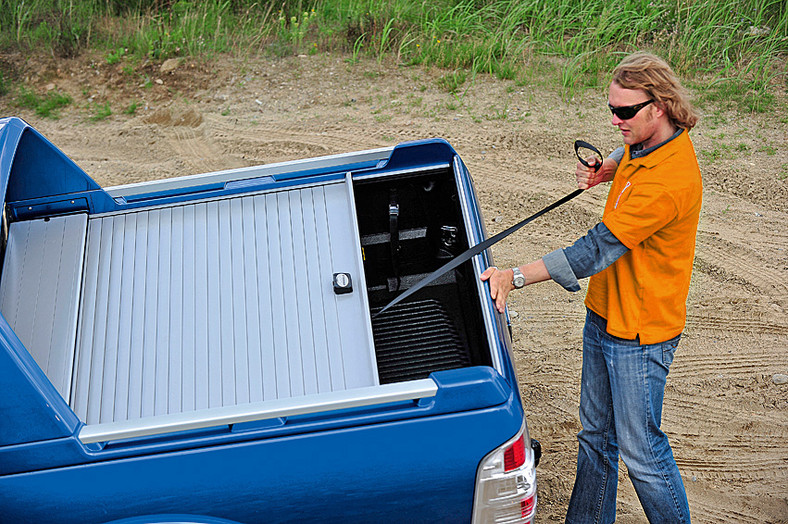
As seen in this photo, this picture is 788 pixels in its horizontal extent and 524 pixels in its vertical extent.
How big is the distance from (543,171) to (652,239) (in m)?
3.41

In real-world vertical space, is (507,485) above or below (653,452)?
above

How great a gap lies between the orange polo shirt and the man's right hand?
0.77ft

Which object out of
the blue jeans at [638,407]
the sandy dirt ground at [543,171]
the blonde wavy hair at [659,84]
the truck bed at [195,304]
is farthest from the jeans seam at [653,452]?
the truck bed at [195,304]

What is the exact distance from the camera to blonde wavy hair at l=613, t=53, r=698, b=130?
2.37 meters

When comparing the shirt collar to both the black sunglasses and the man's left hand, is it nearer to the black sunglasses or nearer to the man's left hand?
the black sunglasses

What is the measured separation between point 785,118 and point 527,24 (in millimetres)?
2825

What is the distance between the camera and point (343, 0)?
8148mm

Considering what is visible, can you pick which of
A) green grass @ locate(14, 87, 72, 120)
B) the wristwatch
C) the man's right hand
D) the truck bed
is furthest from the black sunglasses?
green grass @ locate(14, 87, 72, 120)

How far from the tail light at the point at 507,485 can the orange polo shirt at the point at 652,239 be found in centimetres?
65

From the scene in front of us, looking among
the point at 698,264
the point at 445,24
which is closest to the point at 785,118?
the point at 698,264

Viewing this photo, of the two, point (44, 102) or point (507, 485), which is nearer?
point (507, 485)

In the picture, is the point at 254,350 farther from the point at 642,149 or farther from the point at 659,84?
the point at 659,84

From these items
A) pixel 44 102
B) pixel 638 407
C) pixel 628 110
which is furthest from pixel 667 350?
pixel 44 102

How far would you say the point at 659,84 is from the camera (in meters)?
2.36
